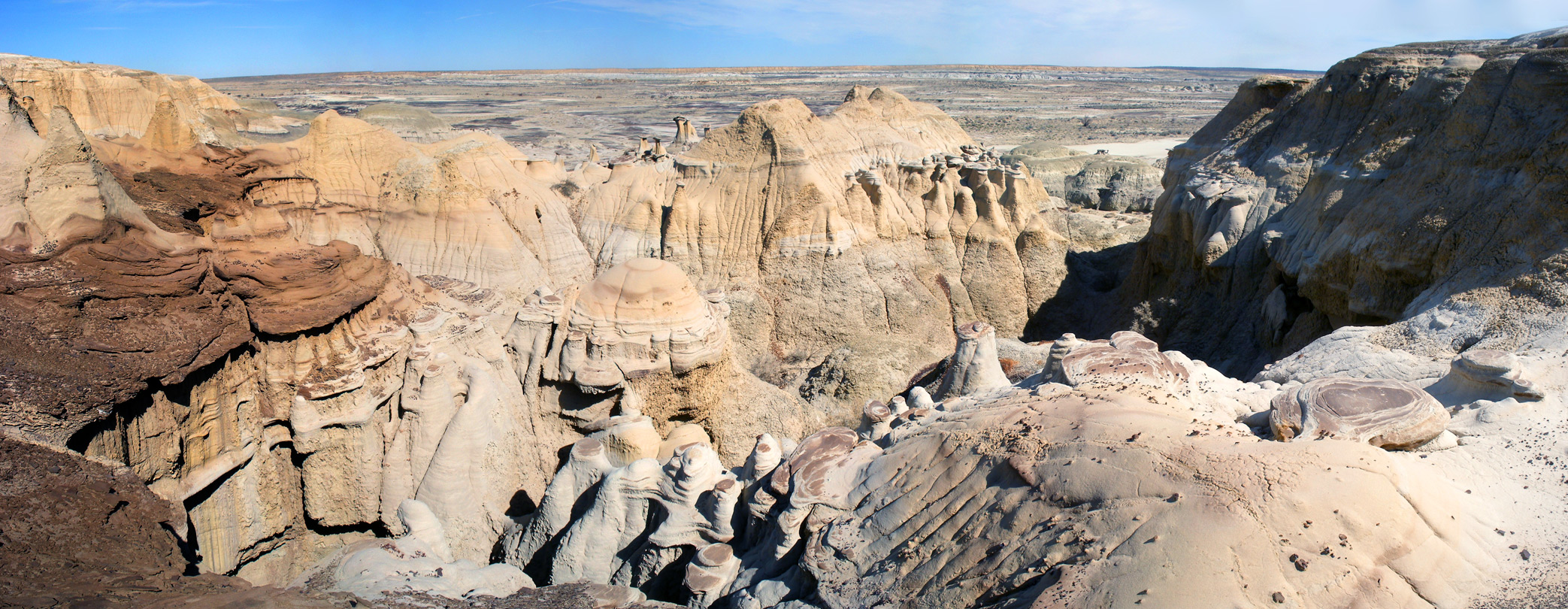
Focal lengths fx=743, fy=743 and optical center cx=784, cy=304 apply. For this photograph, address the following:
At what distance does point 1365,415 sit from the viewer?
5.10 meters

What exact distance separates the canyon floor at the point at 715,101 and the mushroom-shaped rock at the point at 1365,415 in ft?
134

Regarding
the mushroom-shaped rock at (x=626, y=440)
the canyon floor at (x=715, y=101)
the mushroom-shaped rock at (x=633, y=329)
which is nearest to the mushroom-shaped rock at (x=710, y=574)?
the mushroom-shaped rock at (x=626, y=440)

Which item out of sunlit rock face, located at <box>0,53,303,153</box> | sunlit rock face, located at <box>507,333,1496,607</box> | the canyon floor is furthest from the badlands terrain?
the canyon floor

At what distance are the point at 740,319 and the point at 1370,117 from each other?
11783 mm

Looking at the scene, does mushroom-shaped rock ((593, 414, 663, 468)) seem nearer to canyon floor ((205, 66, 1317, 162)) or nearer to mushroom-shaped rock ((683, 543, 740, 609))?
mushroom-shaped rock ((683, 543, 740, 609))

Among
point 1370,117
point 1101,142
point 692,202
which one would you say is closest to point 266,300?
point 692,202

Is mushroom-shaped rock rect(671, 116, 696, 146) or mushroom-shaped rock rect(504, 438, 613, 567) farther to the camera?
mushroom-shaped rock rect(671, 116, 696, 146)

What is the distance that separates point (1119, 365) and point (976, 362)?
113 inches

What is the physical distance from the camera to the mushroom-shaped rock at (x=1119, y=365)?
245 inches

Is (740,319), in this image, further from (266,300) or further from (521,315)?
(266,300)

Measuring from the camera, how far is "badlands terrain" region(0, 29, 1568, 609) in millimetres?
4133

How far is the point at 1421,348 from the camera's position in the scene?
7.92 m

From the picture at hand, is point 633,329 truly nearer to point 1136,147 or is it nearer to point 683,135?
point 683,135

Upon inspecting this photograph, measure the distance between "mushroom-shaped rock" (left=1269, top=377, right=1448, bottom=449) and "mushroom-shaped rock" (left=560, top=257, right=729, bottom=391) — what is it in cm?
549
